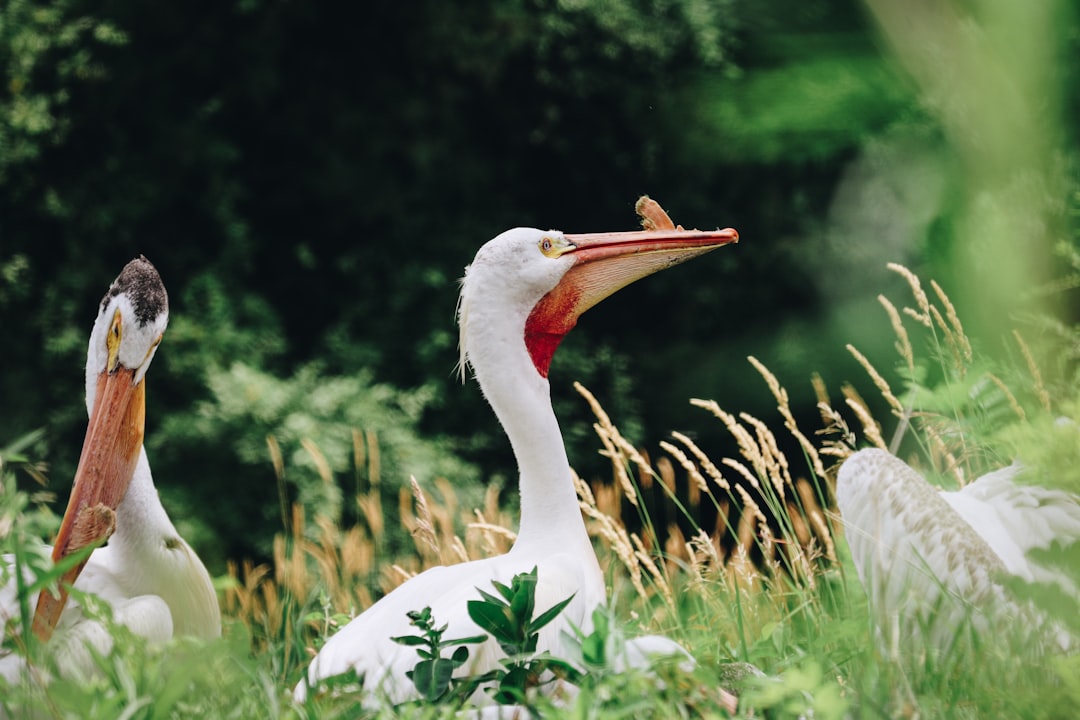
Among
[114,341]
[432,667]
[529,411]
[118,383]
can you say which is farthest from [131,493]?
[432,667]

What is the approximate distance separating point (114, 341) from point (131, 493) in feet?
1.40

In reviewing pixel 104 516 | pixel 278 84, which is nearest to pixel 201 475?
pixel 278 84

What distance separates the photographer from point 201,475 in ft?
22.2

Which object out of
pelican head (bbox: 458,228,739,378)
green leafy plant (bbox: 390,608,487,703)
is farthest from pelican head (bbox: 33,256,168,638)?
green leafy plant (bbox: 390,608,487,703)

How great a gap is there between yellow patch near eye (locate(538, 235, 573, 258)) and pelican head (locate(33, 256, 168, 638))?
119cm

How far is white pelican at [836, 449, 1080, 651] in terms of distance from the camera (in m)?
2.19

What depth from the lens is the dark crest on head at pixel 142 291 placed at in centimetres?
323

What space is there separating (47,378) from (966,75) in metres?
6.91

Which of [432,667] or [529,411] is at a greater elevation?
[529,411]

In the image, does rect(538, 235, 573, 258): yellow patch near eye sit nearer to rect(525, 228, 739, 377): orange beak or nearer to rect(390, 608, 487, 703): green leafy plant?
rect(525, 228, 739, 377): orange beak

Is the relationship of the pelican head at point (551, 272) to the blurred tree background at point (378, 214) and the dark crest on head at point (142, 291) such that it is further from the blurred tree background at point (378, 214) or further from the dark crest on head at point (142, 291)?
the blurred tree background at point (378, 214)

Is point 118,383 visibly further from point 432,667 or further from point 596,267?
point 432,667

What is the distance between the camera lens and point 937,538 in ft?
7.63

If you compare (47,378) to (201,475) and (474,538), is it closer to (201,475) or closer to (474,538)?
(201,475)
